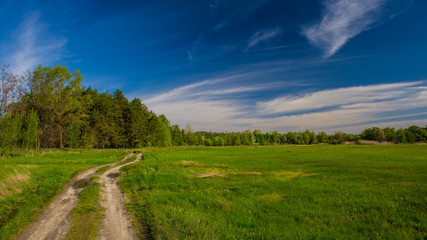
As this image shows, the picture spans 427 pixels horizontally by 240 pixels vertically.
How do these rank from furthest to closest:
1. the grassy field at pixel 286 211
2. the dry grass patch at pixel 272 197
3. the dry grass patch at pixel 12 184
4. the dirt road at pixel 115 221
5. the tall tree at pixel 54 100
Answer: the tall tree at pixel 54 100, the dry grass patch at pixel 272 197, the dry grass patch at pixel 12 184, the grassy field at pixel 286 211, the dirt road at pixel 115 221

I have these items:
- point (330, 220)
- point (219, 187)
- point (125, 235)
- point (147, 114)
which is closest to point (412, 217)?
point (330, 220)

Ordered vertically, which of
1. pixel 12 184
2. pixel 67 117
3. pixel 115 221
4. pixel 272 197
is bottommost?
pixel 272 197

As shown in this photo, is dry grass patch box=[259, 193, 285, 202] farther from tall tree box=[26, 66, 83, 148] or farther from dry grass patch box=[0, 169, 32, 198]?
tall tree box=[26, 66, 83, 148]

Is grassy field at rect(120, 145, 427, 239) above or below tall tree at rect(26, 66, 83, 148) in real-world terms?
below

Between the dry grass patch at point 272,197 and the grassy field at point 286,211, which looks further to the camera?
the dry grass patch at point 272,197

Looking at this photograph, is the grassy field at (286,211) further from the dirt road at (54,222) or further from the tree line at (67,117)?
the tree line at (67,117)

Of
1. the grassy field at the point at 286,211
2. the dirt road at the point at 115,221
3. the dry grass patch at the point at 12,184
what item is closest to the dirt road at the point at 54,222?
the dirt road at the point at 115,221

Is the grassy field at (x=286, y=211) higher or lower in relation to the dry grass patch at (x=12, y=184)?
lower

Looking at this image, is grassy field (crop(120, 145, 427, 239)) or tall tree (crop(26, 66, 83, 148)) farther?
tall tree (crop(26, 66, 83, 148))

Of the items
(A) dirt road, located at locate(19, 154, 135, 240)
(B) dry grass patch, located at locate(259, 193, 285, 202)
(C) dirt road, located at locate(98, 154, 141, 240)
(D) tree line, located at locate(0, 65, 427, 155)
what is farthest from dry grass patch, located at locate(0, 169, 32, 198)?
(D) tree line, located at locate(0, 65, 427, 155)

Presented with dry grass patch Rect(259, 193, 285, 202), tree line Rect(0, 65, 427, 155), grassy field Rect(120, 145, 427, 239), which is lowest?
dry grass patch Rect(259, 193, 285, 202)

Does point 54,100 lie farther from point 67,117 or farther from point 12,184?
point 12,184

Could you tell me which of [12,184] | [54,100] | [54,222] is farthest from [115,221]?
[54,100]

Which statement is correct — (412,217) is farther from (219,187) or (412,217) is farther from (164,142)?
(164,142)
